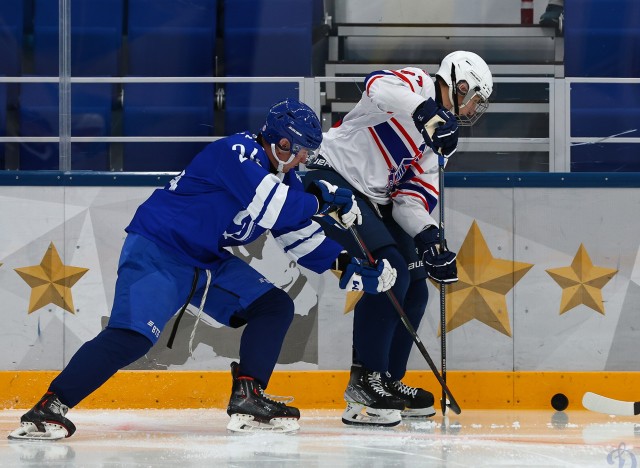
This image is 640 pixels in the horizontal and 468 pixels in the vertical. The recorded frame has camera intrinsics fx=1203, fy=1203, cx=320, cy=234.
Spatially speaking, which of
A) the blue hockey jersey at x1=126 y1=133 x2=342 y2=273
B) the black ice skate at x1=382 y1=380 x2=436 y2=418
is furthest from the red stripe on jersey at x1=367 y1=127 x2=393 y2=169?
the black ice skate at x1=382 y1=380 x2=436 y2=418

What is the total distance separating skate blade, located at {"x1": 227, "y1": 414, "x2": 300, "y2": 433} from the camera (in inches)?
145

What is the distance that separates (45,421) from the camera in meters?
3.36

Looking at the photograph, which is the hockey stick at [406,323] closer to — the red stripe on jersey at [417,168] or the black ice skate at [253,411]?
the red stripe on jersey at [417,168]

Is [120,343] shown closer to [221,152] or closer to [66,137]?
[221,152]

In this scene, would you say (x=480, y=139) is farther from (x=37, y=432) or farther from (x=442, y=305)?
(x=37, y=432)

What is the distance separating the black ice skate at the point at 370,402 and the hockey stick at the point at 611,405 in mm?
617

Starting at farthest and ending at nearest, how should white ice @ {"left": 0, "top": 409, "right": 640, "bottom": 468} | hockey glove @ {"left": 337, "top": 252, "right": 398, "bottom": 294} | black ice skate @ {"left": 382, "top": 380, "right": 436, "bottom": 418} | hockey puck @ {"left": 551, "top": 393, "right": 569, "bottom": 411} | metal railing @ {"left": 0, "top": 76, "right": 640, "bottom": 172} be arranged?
metal railing @ {"left": 0, "top": 76, "right": 640, "bottom": 172} → hockey puck @ {"left": 551, "top": 393, "right": 569, "bottom": 411} → black ice skate @ {"left": 382, "top": 380, "right": 436, "bottom": 418} → hockey glove @ {"left": 337, "top": 252, "right": 398, "bottom": 294} → white ice @ {"left": 0, "top": 409, "right": 640, "bottom": 468}

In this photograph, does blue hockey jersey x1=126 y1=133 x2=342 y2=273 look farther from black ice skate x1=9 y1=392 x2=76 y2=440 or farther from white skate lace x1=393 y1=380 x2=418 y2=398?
white skate lace x1=393 y1=380 x2=418 y2=398

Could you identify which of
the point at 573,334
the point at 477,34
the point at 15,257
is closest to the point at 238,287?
the point at 15,257

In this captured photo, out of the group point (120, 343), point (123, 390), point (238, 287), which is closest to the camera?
point (120, 343)

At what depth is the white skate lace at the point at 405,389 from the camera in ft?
13.6

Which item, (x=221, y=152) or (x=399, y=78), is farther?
(x=399, y=78)

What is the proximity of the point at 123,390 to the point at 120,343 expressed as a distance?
3.64 ft

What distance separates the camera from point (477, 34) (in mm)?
5215
